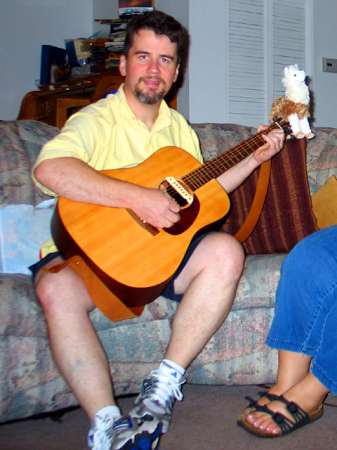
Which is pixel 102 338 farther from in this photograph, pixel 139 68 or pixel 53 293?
pixel 139 68

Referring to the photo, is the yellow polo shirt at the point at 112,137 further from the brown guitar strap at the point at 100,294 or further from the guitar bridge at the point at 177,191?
the brown guitar strap at the point at 100,294

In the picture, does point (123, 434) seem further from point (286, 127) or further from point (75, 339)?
point (286, 127)

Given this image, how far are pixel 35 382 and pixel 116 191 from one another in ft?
1.80

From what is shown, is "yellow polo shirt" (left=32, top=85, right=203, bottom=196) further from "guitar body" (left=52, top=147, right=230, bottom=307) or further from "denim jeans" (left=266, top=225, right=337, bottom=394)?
"denim jeans" (left=266, top=225, right=337, bottom=394)

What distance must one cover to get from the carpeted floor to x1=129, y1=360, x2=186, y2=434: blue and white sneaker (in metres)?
0.10

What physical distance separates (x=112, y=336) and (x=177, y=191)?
0.46 metres

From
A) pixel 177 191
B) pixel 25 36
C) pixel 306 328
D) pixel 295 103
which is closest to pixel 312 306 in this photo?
pixel 306 328

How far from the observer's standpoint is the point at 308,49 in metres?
3.60

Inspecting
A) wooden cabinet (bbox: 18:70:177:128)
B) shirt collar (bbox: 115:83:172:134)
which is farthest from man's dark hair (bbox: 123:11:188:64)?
wooden cabinet (bbox: 18:70:177:128)

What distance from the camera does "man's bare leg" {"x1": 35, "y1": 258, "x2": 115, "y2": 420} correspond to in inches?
41.6

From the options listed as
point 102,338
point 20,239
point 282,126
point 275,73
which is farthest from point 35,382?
point 275,73

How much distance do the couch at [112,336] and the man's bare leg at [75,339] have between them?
0.30 feet

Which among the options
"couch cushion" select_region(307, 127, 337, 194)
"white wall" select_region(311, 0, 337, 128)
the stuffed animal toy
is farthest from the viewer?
"white wall" select_region(311, 0, 337, 128)

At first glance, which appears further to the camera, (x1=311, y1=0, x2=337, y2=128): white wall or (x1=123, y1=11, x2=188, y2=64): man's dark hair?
(x1=311, y1=0, x2=337, y2=128): white wall
